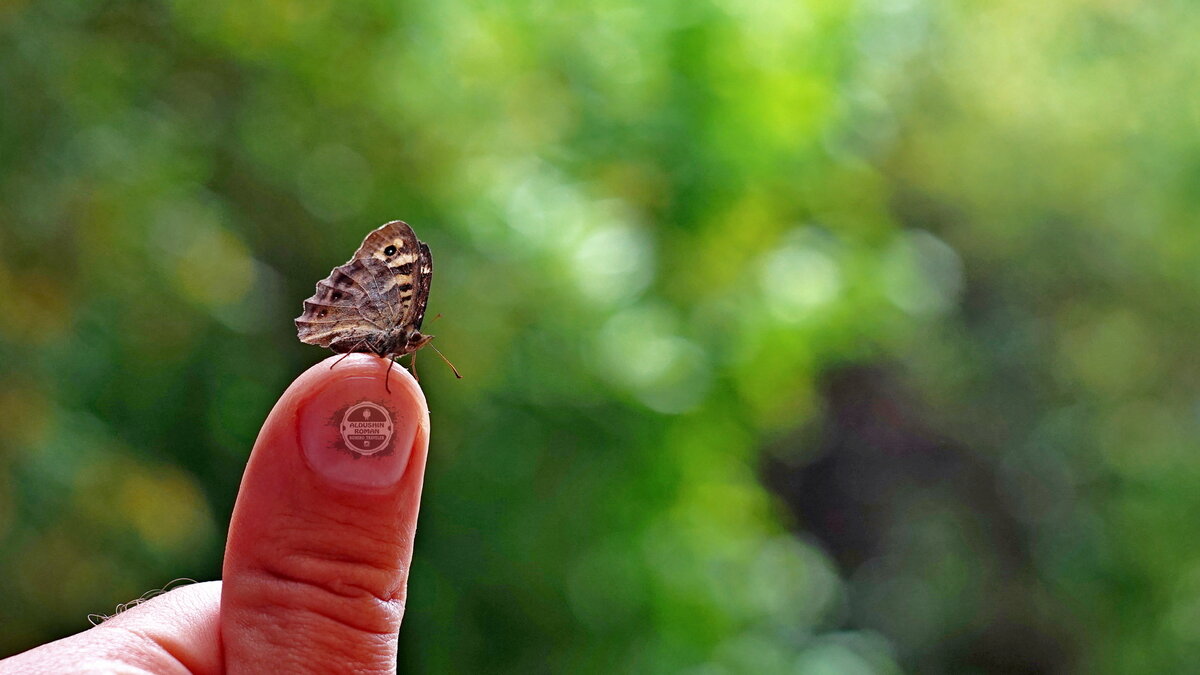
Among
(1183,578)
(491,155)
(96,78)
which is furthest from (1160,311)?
(96,78)

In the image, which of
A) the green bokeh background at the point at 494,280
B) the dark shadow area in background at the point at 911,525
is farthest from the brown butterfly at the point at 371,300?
the dark shadow area in background at the point at 911,525

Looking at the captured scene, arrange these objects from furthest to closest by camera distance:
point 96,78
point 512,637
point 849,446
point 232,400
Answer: point 849,446, point 512,637, point 232,400, point 96,78

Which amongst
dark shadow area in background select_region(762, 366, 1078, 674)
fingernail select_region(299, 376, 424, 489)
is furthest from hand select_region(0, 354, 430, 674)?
dark shadow area in background select_region(762, 366, 1078, 674)

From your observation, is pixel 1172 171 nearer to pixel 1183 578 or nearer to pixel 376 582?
pixel 1183 578

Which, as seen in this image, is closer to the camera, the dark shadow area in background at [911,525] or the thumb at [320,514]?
the thumb at [320,514]

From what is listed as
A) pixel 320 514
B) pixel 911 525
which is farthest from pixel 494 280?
pixel 911 525

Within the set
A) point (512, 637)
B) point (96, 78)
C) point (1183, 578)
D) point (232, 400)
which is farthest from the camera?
point (1183, 578)

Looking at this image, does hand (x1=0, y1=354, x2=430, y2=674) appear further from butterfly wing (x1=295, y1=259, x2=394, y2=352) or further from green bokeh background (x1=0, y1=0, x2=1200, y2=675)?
green bokeh background (x1=0, y1=0, x2=1200, y2=675)

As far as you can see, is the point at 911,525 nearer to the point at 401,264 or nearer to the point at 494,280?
the point at 494,280

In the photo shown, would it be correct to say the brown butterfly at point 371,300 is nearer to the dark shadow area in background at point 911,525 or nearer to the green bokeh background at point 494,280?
the green bokeh background at point 494,280
